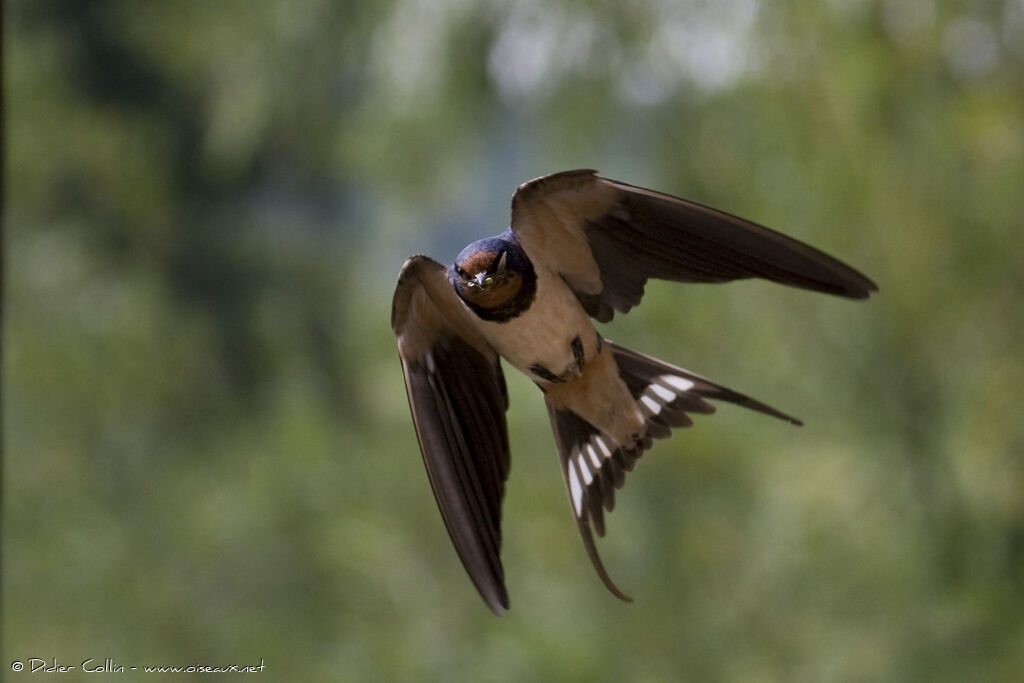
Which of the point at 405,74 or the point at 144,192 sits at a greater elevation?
the point at 144,192

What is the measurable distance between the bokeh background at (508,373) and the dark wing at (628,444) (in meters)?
A: 2.14

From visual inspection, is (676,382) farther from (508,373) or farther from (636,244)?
(508,373)

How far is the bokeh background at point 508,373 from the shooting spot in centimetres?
361

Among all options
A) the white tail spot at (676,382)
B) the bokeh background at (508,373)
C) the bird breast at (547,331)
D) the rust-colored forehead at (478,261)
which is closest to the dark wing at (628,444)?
the white tail spot at (676,382)

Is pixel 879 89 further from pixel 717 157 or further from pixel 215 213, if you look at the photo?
pixel 215 213

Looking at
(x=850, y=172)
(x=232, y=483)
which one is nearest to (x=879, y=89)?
(x=850, y=172)

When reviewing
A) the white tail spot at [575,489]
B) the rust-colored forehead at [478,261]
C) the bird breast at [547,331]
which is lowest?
the white tail spot at [575,489]

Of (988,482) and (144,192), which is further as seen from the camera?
(144,192)

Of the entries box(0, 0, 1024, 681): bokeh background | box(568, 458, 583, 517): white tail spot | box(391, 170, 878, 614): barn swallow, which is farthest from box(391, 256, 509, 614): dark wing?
box(0, 0, 1024, 681): bokeh background

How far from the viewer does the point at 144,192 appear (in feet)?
23.7

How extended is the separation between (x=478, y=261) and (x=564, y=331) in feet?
0.42

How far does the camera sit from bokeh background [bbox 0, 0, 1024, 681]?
3613 mm

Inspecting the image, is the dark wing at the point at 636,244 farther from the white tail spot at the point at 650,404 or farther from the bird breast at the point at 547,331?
the white tail spot at the point at 650,404

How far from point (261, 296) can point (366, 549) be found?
2.23 metres
